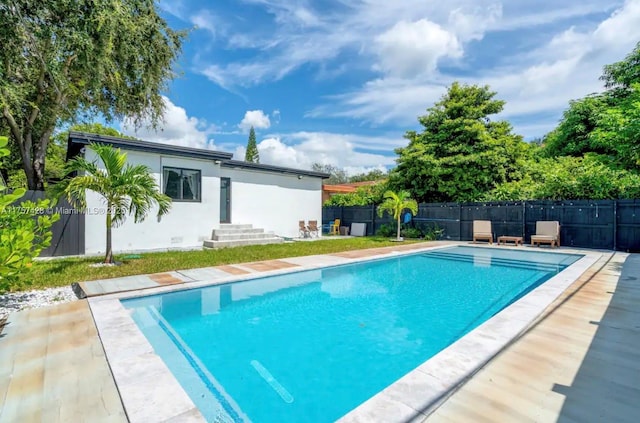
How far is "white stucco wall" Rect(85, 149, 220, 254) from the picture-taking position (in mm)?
9883

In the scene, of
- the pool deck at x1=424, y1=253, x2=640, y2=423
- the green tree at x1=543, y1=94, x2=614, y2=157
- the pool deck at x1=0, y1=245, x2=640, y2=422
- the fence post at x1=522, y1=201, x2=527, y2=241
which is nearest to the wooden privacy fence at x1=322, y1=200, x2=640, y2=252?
the fence post at x1=522, y1=201, x2=527, y2=241

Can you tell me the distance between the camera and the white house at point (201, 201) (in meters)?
9.99

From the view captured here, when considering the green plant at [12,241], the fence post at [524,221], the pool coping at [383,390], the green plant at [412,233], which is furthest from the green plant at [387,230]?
the green plant at [12,241]

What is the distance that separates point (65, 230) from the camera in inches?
369

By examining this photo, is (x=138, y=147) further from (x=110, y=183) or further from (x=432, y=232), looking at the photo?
(x=432, y=232)

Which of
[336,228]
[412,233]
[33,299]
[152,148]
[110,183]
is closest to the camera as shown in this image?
[33,299]

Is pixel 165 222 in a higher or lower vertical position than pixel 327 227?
higher

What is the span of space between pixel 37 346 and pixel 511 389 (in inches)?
184

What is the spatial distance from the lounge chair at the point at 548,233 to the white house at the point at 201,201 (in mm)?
10254

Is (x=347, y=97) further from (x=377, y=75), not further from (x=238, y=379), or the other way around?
(x=238, y=379)

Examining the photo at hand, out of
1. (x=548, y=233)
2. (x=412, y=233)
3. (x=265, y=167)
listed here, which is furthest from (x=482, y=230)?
(x=265, y=167)

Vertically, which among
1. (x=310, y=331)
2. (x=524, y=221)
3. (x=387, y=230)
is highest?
(x=524, y=221)

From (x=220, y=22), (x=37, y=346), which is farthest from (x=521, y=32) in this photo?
(x=37, y=346)

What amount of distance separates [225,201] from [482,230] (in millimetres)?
11258
